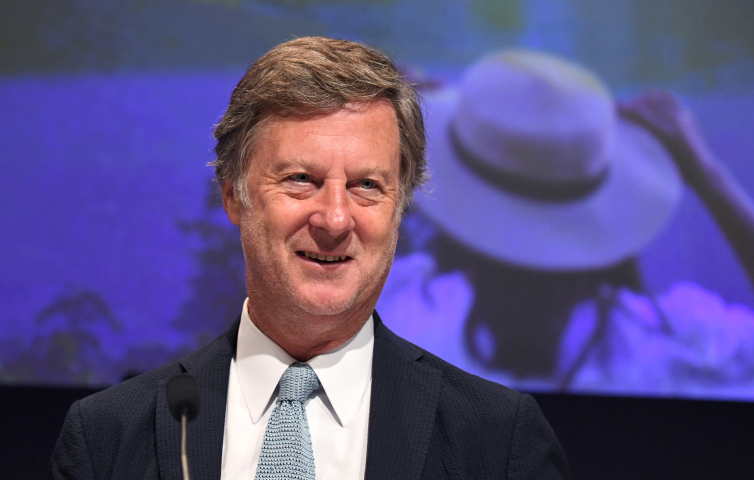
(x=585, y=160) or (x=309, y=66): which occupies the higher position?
(x=309, y=66)

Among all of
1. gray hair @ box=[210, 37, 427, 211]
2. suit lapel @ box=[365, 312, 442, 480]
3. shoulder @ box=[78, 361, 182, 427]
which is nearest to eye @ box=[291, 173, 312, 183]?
gray hair @ box=[210, 37, 427, 211]

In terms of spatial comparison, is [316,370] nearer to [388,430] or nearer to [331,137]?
[388,430]

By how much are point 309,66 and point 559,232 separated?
1.55m

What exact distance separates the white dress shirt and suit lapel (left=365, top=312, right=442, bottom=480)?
39 millimetres

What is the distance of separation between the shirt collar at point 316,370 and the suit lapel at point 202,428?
1.8 inches

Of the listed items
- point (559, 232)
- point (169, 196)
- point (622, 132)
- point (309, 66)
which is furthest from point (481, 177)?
point (309, 66)

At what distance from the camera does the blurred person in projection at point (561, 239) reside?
250cm

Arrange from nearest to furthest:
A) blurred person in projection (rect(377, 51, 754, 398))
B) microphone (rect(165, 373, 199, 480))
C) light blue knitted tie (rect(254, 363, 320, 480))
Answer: microphone (rect(165, 373, 199, 480)) < light blue knitted tie (rect(254, 363, 320, 480)) < blurred person in projection (rect(377, 51, 754, 398))

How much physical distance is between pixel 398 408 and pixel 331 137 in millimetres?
503

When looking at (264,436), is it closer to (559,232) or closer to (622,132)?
(559,232)

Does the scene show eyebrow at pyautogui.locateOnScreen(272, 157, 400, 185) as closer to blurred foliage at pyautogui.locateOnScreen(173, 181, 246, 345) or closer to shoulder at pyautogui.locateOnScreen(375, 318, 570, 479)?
shoulder at pyautogui.locateOnScreen(375, 318, 570, 479)

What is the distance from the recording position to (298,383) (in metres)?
1.32

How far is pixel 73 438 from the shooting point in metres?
1.32

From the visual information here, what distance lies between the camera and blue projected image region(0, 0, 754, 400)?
2.53 meters
